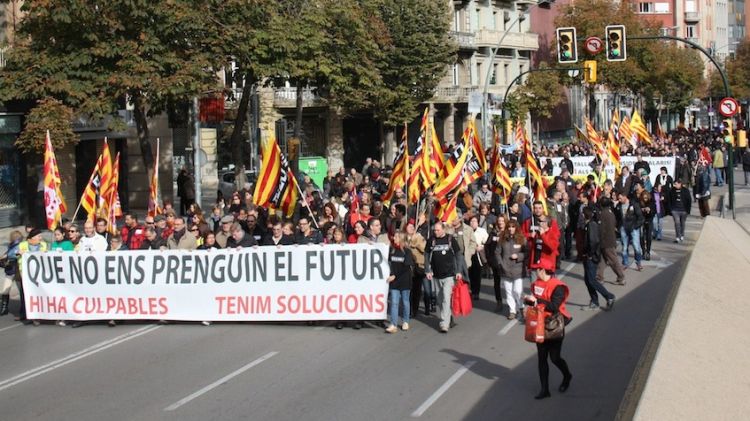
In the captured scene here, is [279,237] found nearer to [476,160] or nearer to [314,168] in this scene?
[476,160]

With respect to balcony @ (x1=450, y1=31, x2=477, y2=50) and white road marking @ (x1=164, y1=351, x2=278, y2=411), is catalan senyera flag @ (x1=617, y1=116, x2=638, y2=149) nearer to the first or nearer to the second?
balcony @ (x1=450, y1=31, x2=477, y2=50)

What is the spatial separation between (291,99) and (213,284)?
34267 mm

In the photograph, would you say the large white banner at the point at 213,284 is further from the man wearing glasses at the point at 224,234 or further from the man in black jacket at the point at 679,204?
the man in black jacket at the point at 679,204

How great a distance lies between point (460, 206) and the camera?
76.4ft

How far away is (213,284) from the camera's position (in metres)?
15.7

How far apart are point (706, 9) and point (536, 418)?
119m

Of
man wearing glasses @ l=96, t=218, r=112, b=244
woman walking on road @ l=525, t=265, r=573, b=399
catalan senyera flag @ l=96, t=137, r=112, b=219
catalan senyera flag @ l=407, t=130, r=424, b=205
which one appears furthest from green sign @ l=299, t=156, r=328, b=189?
woman walking on road @ l=525, t=265, r=573, b=399

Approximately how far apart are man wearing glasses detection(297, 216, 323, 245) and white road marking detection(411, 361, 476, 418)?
4.22 meters

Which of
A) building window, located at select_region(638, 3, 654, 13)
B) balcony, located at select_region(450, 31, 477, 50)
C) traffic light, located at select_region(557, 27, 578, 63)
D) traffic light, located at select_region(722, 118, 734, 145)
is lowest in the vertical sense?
traffic light, located at select_region(722, 118, 734, 145)

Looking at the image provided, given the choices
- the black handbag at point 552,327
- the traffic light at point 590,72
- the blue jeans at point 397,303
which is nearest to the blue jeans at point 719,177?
the traffic light at point 590,72

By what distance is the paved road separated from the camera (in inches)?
424

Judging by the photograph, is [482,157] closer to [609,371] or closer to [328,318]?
[328,318]

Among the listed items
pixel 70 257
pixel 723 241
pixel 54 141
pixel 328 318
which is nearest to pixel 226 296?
pixel 328 318

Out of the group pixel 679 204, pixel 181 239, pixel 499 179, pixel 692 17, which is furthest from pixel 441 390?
pixel 692 17
